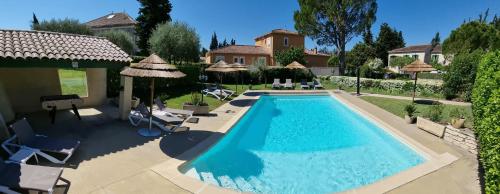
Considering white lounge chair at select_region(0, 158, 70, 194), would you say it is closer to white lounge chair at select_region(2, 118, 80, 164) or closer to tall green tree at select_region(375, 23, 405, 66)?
white lounge chair at select_region(2, 118, 80, 164)

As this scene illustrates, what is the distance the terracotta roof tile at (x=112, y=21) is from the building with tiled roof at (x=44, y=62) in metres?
35.2

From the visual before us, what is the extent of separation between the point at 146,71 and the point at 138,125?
2865mm

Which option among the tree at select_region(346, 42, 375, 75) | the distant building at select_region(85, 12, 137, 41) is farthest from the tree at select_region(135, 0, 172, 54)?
the tree at select_region(346, 42, 375, 75)

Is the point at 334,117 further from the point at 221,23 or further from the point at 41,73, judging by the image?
the point at 221,23

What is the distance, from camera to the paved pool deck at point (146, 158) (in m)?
5.23

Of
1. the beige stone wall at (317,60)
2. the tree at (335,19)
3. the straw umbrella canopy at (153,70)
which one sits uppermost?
the tree at (335,19)

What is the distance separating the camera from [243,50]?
4109 cm

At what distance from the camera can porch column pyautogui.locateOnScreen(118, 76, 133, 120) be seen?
9.83 meters

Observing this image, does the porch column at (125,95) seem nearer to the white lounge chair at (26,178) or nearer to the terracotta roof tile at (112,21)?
the white lounge chair at (26,178)

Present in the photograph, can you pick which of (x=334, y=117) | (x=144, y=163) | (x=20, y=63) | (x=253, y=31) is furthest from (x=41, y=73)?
(x=253, y=31)

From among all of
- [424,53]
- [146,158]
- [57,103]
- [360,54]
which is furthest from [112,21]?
[424,53]

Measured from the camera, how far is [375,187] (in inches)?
215

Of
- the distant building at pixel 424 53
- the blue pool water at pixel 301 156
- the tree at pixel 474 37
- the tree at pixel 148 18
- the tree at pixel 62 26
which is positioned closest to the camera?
the blue pool water at pixel 301 156

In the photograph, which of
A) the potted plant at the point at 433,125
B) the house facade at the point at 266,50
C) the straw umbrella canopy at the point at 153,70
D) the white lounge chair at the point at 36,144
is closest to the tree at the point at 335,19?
the house facade at the point at 266,50
